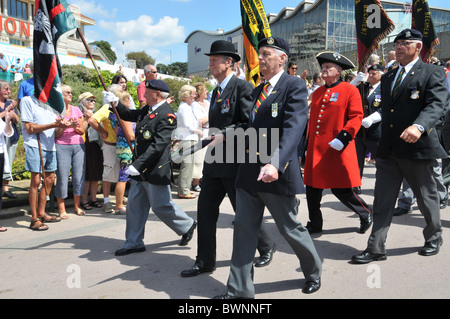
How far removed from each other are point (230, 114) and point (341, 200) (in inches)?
76.6

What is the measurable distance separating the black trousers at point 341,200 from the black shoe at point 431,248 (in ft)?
2.87

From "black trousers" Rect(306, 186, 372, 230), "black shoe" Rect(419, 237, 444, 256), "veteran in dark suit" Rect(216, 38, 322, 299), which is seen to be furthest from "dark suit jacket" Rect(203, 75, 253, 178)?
"black shoe" Rect(419, 237, 444, 256)

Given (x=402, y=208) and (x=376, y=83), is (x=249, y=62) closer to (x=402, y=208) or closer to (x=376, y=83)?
(x=376, y=83)

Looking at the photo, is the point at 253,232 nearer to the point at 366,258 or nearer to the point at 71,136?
the point at 366,258

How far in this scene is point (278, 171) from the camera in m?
2.98

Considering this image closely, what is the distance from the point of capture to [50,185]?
5.95 meters

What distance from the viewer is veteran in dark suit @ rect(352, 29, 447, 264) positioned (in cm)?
383

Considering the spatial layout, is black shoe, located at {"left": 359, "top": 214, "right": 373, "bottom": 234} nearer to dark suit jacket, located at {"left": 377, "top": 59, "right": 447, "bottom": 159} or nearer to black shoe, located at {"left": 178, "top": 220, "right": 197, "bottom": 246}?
dark suit jacket, located at {"left": 377, "top": 59, "right": 447, "bottom": 159}

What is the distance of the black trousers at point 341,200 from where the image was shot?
4.80m

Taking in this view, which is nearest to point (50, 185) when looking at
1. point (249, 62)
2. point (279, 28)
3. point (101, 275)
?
point (101, 275)

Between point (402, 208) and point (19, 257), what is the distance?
190 inches

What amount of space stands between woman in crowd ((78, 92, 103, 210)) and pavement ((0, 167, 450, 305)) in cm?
116

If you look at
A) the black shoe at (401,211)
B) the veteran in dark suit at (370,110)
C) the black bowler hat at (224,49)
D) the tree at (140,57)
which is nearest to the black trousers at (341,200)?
the black shoe at (401,211)

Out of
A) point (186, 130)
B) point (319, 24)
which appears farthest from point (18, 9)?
point (186, 130)
